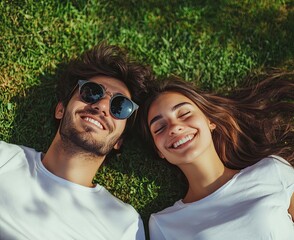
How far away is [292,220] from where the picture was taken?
172 inches

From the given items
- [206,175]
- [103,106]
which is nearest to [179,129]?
[206,175]

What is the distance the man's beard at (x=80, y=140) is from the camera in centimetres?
430

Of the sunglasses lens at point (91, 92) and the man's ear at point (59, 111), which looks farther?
the man's ear at point (59, 111)

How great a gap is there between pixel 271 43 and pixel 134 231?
9.71ft

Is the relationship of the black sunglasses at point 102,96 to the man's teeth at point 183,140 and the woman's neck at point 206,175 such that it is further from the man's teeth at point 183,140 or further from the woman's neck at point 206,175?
the woman's neck at point 206,175

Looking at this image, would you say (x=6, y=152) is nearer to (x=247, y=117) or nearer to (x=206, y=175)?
(x=206, y=175)

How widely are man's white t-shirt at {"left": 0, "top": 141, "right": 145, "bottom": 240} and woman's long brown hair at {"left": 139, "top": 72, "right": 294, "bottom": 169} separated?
3.25 ft

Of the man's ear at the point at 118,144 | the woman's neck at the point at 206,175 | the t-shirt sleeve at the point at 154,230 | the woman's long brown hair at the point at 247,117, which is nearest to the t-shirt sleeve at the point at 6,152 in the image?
the man's ear at the point at 118,144

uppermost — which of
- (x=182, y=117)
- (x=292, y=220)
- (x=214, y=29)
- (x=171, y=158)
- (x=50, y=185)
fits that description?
(x=214, y=29)

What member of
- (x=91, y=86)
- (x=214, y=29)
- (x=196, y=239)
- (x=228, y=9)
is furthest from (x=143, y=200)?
(x=228, y=9)

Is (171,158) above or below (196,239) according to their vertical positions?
above

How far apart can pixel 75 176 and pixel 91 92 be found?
0.93 m

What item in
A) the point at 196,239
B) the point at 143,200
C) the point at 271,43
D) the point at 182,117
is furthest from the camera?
the point at 271,43

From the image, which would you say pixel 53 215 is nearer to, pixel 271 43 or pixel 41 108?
pixel 41 108
